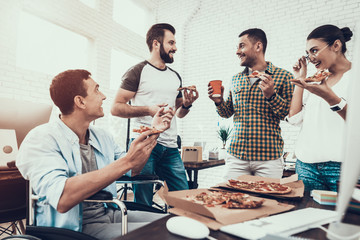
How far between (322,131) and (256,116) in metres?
0.56

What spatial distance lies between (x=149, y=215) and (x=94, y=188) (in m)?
0.43

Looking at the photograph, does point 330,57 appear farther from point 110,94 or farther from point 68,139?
point 110,94

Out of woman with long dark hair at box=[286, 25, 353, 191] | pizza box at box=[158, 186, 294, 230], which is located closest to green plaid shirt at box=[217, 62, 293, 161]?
woman with long dark hair at box=[286, 25, 353, 191]

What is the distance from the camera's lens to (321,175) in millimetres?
1360

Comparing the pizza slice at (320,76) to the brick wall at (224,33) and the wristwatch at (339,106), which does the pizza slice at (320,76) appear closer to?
the wristwatch at (339,106)

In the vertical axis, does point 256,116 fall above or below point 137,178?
above

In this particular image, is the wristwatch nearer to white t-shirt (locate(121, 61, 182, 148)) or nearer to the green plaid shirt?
the green plaid shirt

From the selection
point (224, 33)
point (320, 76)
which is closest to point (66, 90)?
point (320, 76)

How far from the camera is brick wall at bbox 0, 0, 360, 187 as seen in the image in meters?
3.87

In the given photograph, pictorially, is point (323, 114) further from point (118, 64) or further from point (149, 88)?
point (118, 64)

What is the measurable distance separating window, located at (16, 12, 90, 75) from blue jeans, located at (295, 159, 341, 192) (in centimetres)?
417

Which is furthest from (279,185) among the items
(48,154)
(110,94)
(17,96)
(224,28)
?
(224,28)

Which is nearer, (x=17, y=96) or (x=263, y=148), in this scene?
(x=263, y=148)

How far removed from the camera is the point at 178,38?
6.19 meters
